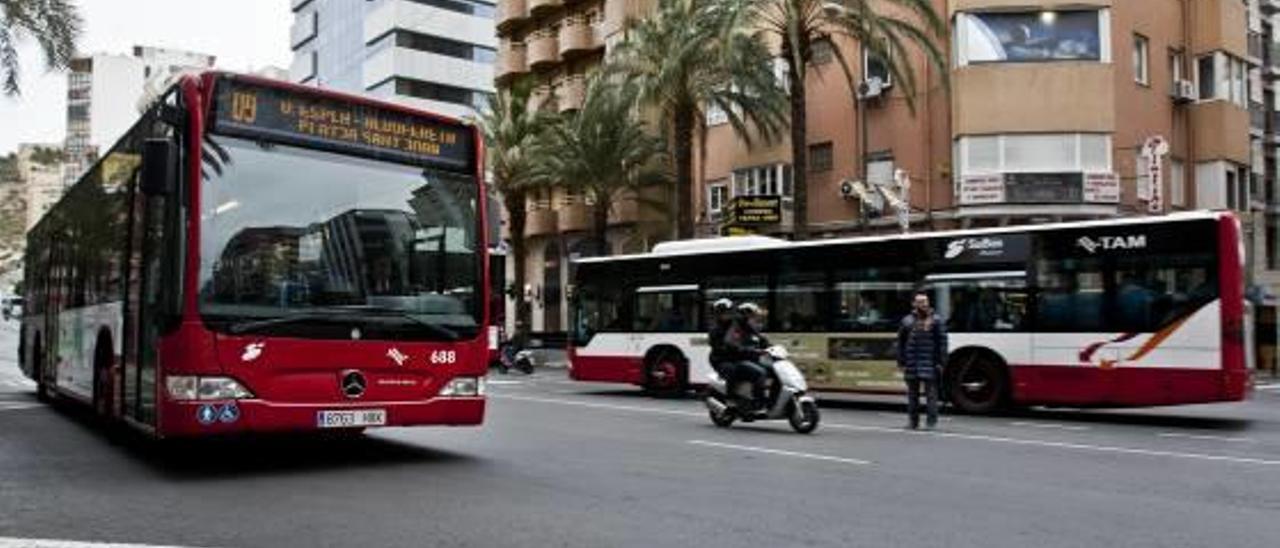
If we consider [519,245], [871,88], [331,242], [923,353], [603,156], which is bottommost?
[923,353]

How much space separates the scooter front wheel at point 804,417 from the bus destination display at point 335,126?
5382 mm

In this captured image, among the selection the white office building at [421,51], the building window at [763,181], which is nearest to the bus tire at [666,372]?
the building window at [763,181]

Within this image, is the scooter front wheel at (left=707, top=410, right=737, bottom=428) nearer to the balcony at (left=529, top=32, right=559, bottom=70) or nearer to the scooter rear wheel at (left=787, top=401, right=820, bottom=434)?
the scooter rear wheel at (left=787, top=401, right=820, bottom=434)

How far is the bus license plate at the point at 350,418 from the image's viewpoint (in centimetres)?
987

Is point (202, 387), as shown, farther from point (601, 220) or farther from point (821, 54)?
point (601, 220)

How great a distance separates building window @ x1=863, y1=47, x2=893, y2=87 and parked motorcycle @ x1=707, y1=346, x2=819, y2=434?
75.8ft

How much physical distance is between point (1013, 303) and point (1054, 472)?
24.5ft

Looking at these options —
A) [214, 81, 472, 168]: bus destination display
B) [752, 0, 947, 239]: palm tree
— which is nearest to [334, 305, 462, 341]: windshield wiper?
[214, 81, 472, 168]: bus destination display

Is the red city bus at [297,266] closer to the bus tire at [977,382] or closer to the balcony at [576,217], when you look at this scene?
the bus tire at [977,382]

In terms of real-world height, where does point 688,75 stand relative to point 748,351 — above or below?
above

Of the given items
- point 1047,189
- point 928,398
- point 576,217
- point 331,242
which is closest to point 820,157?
point 1047,189

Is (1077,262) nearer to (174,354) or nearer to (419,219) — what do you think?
(419,219)

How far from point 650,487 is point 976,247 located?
10.2 m

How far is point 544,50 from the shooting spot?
5275cm
